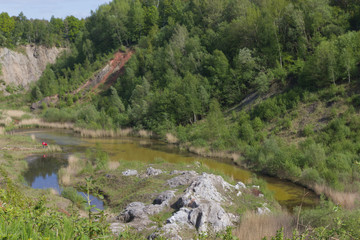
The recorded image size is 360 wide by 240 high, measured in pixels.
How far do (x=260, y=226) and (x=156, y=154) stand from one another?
67.9ft

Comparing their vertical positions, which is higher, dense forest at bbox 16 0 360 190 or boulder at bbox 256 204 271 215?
dense forest at bbox 16 0 360 190

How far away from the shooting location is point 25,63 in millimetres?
86562

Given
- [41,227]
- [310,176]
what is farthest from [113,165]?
[41,227]

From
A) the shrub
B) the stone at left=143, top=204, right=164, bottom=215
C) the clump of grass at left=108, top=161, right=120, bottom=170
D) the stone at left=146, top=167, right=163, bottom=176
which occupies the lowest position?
the clump of grass at left=108, top=161, right=120, bottom=170

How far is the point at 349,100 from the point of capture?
2562 centimetres

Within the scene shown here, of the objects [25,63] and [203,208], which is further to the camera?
[25,63]

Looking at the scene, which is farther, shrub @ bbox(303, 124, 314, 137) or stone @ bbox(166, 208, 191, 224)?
shrub @ bbox(303, 124, 314, 137)

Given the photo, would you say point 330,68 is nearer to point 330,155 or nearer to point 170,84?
point 330,155

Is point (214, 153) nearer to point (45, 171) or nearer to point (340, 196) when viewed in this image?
point (340, 196)

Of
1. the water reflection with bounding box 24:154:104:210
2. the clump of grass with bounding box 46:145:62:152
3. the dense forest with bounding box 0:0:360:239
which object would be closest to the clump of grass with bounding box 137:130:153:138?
the dense forest with bounding box 0:0:360:239

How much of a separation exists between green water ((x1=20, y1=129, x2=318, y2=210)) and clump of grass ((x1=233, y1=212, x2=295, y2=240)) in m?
6.45

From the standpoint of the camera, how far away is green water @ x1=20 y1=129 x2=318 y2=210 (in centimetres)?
1766

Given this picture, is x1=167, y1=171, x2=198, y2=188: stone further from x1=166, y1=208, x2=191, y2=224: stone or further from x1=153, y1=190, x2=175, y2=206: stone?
x1=166, y1=208, x2=191, y2=224: stone

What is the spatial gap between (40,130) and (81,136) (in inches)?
332
